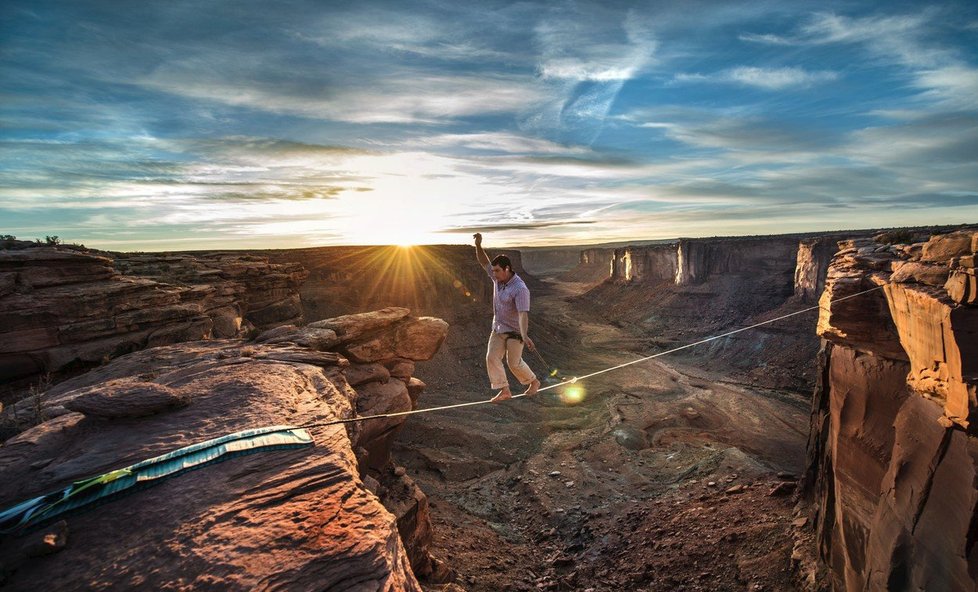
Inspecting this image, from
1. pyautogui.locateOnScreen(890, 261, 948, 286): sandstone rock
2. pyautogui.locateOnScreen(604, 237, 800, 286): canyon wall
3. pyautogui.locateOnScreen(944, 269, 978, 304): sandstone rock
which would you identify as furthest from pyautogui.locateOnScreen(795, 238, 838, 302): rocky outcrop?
pyautogui.locateOnScreen(944, 269, 978, 304): sandstone rock

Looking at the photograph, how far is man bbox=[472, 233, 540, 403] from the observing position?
8.79 metres

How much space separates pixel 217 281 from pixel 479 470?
52.6 ft

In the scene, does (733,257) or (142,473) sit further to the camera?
(733,257)

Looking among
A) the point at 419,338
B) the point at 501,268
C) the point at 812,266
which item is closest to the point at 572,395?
the point at 419,338

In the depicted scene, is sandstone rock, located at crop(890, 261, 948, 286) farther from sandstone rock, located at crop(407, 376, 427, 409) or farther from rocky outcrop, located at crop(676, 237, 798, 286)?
rocky outcrop, located at crop(676, 237, 798, 286)

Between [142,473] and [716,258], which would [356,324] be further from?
[716,258]

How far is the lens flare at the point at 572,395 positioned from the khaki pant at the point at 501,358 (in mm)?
19296

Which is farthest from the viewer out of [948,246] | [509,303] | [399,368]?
[399,368]

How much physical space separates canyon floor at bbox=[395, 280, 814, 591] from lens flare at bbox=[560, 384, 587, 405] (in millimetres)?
184

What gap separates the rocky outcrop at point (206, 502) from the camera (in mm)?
3328

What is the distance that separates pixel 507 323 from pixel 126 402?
6.22 metres

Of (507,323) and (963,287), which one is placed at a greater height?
(963,287)

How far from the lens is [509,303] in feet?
29.6

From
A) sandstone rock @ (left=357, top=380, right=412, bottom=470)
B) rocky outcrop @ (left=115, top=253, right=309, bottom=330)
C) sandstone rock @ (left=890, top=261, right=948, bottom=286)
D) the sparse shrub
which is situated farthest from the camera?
rocky outcrop @ (left=115, top=253, right=309, bottom=330)
